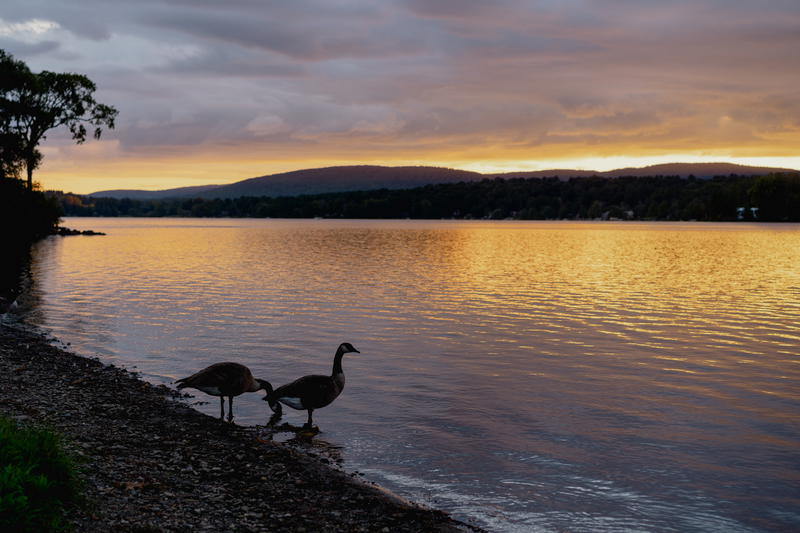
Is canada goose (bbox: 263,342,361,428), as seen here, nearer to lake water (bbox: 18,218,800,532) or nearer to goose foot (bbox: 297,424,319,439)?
goose foot (bbox: 297,424,319,439)

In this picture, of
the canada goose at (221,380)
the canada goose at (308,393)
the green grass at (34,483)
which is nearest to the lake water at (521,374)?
the canada goose at (308,393)

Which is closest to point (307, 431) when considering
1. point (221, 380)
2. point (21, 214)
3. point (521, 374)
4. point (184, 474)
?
point (221, 380)

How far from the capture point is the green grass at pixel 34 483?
25.0 feet

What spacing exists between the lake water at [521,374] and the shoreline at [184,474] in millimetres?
1374

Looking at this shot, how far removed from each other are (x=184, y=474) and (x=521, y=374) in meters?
13.9

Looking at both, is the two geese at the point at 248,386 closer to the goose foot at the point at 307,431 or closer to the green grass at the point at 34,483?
the goose foot at the point at 307,431

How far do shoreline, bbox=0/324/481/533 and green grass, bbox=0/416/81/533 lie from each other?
1.20 ft

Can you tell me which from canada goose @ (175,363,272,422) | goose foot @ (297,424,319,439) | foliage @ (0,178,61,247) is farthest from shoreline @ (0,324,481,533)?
foliage @ (0,178,61,247)

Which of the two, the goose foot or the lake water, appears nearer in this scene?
the lake water

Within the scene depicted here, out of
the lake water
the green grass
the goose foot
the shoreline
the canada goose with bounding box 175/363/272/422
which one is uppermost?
the green grass

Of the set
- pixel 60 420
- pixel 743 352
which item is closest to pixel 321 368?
pixel 60 420

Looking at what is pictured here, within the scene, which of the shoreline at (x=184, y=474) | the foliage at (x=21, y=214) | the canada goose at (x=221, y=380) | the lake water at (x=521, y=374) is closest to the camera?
the shoreline at (x=184, y=474)

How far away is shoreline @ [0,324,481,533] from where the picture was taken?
9.59m

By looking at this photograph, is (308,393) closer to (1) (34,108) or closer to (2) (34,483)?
(2) (34,483)
